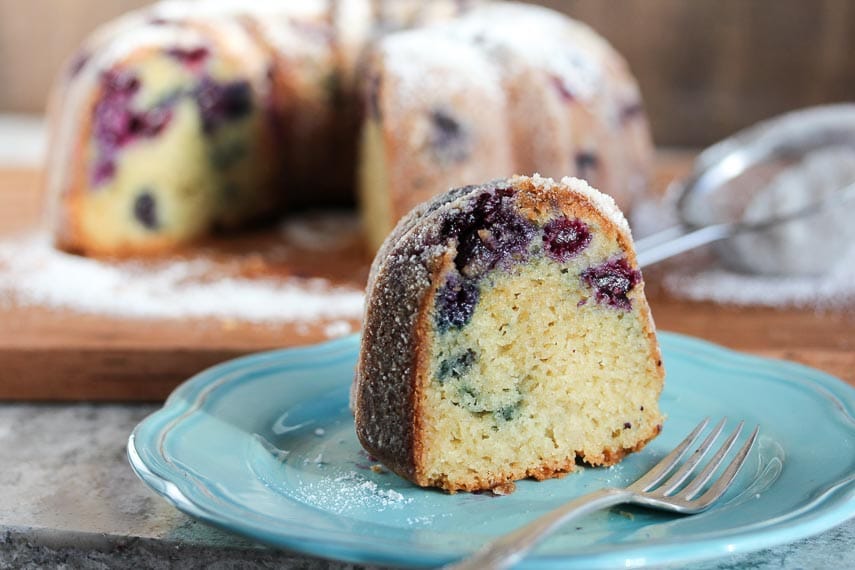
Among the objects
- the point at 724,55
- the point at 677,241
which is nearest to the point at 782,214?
the point at 677,241

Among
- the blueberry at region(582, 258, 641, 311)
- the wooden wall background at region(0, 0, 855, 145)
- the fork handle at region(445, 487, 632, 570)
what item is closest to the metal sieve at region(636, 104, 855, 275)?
the blueberry at region(582, 258, 641, 311)

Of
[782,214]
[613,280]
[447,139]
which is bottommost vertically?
[782,214]

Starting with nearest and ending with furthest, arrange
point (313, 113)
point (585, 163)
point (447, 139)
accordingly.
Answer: point (447, 139) → point (585, 163) → point (313, 113)

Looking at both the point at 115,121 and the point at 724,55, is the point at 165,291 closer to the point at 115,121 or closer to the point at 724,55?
the point at 115,121

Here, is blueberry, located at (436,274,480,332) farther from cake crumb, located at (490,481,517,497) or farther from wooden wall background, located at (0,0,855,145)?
wooden wall background, located at (0,0,855,145)

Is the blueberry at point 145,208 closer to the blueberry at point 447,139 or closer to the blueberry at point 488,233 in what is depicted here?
the blueberry at point 447,139

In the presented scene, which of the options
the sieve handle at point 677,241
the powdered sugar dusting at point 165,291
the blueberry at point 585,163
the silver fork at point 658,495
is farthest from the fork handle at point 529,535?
the blueberry at point 585,163

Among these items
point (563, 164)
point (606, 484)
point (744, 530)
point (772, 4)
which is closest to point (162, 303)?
point (563, 164)

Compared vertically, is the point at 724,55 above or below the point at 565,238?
below
